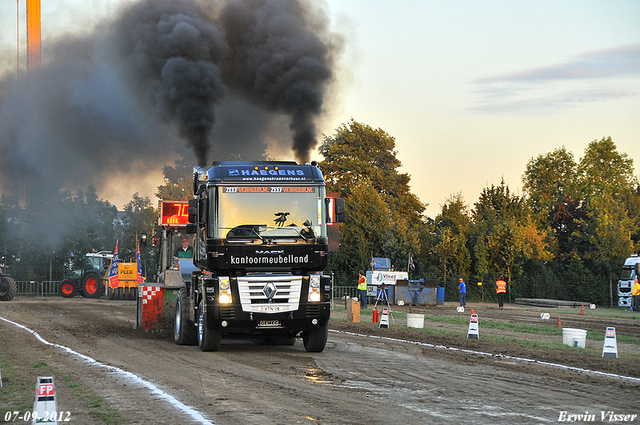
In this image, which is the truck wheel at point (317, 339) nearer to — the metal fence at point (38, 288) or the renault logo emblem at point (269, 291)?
the renault logo emblem at point (269, 291)

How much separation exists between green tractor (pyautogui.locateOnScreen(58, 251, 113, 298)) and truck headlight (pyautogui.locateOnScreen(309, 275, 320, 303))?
32.0 m

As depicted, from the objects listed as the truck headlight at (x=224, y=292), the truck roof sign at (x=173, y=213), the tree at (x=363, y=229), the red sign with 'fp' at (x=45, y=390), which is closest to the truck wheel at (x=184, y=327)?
the truck headlight at (x=224, y=292)

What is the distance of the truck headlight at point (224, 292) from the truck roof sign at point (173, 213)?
5150 mm

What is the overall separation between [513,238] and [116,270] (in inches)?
947

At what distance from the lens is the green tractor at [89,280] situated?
140ft

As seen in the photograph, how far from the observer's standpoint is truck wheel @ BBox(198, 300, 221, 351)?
44.3ft

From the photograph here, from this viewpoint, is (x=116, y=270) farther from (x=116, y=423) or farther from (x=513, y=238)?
(x=116, y=423)

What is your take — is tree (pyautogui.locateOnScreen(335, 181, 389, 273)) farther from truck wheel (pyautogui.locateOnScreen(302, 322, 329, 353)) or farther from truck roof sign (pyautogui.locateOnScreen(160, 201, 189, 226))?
truck wheel (pyautogui.locateOnScreen(302, 322, 329, 353))

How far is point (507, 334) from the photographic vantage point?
2028 cm

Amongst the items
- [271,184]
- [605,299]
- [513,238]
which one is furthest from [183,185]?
[271,184]

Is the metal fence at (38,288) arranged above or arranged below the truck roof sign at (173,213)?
below

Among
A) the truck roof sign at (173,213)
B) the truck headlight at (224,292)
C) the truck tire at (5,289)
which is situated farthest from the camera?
the truck tire at (5,289)

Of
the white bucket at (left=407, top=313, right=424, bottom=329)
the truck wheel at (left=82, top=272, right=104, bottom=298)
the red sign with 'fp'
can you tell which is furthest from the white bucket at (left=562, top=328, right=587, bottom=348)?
the truck wheel at (left=82, top=272, right=104, bottom=298)

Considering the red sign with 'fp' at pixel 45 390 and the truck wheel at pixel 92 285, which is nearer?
the red sign with 'fp' at pixel 45 390
